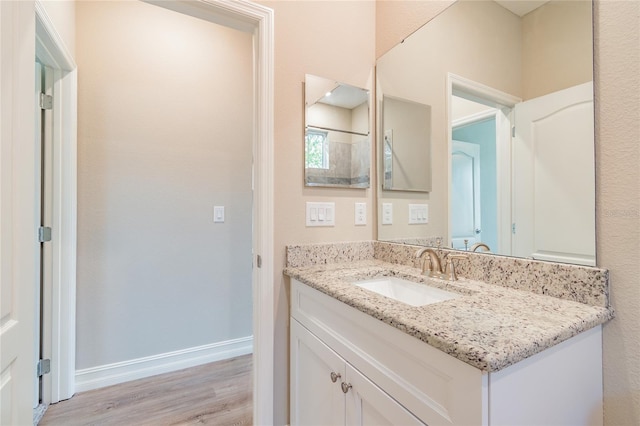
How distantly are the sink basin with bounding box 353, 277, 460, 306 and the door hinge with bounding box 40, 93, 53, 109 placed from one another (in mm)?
2045

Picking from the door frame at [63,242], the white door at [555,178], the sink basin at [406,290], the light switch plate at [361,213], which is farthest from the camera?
the door frame at [63,242]

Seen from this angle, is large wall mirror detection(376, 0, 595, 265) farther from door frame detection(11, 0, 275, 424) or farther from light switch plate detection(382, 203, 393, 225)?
door frame detection(11, 0, 275, 424)

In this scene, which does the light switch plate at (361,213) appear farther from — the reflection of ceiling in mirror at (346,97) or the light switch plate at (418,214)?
the reflection of ceiling in mirror at (346,97)

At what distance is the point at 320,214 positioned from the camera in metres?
1.47

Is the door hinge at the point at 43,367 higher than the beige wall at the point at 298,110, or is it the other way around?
the beige wall at the point at 298,110

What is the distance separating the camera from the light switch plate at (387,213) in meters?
1.59

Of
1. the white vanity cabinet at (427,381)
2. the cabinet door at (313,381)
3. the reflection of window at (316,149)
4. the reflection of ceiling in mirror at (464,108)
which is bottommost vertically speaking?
the cabinet door at (313,381)

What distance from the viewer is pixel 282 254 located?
4.53 ft

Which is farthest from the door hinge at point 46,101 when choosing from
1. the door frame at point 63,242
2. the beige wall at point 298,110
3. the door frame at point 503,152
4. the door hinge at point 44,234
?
the door frame at point 503,152

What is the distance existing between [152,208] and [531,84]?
2256 millimetres

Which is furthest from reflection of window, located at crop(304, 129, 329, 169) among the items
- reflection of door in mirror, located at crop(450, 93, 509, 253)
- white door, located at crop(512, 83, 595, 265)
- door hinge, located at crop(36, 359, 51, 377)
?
door hinge, located at crop(36, 359, 51, 377)

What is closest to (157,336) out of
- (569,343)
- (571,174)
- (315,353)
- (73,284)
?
(73,284)

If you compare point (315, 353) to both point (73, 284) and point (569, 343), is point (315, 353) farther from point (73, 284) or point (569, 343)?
point (73, 284)

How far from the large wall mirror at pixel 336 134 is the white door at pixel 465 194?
1.53 ft
